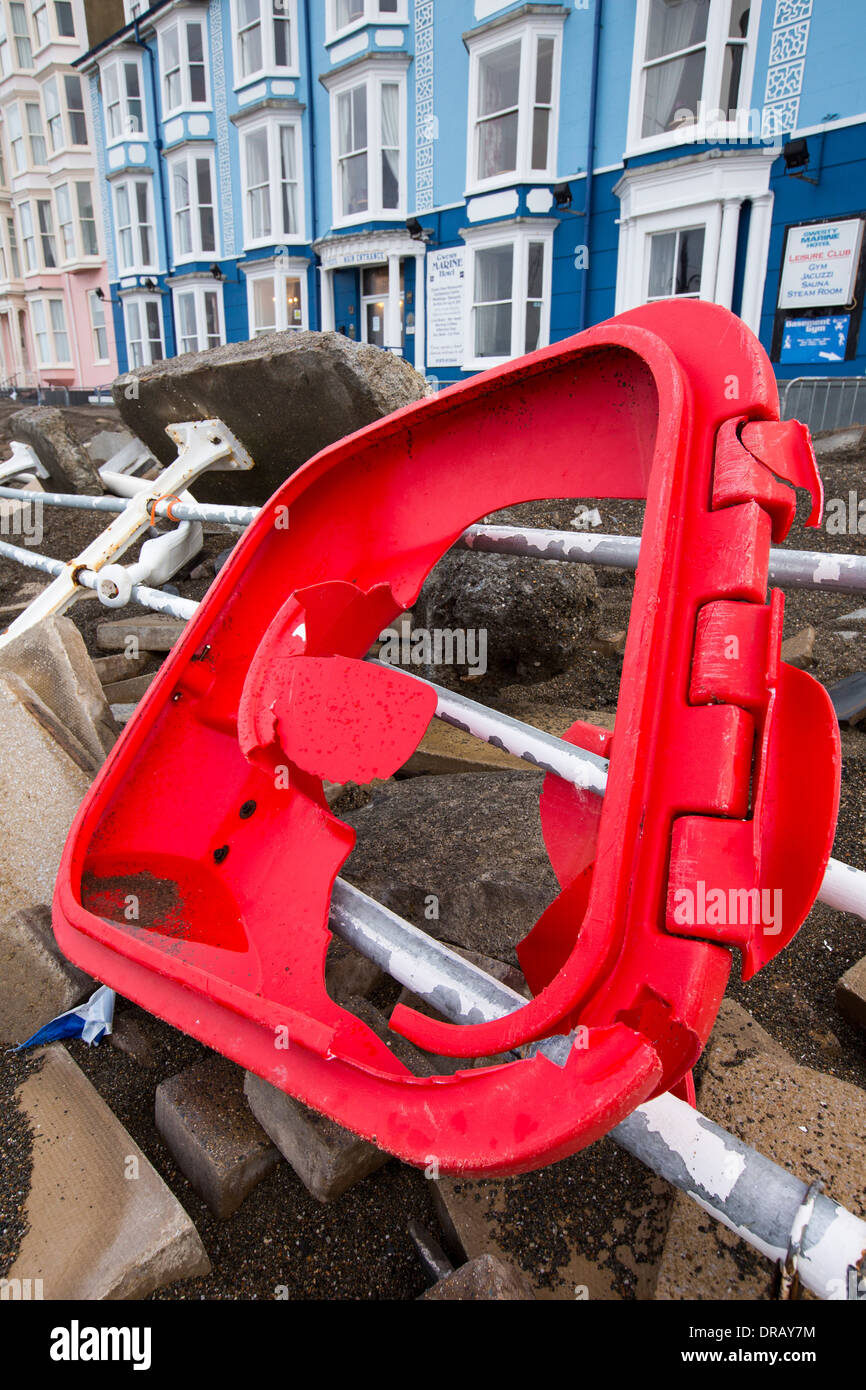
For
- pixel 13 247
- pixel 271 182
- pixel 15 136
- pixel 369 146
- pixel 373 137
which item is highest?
pixel 15 136

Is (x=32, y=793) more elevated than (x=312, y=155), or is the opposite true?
(x=312, y=155)

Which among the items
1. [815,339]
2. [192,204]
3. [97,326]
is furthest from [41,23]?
[815,339]

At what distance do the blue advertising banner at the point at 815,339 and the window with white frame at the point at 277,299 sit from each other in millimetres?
9325

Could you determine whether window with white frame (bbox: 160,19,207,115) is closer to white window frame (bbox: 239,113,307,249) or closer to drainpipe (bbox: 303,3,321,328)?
white window frame (bbox: 239,113,307,249)

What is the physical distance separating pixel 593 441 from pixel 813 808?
78 centimetres

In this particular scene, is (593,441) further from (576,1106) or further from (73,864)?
(73,864)

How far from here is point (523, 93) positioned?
11.4 meters

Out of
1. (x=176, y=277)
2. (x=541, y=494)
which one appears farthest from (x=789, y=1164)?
(x=176, y=277)

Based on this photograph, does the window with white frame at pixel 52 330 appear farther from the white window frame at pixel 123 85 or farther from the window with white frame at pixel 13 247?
the white window frame at pixel 123 85

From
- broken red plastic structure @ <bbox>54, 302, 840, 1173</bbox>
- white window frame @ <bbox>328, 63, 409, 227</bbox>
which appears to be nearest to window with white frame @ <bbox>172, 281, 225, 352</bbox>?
white window frame @ <bbox>328, 63, 409, 227</bbox>

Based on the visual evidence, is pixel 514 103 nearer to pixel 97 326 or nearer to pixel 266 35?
pixel 266 35

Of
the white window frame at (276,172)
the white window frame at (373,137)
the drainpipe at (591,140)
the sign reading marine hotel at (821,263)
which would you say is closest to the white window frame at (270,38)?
the white window frame at (276,172)

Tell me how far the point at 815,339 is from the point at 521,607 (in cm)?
863

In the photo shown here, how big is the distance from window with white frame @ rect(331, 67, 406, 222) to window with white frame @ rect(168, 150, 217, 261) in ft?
14.6
